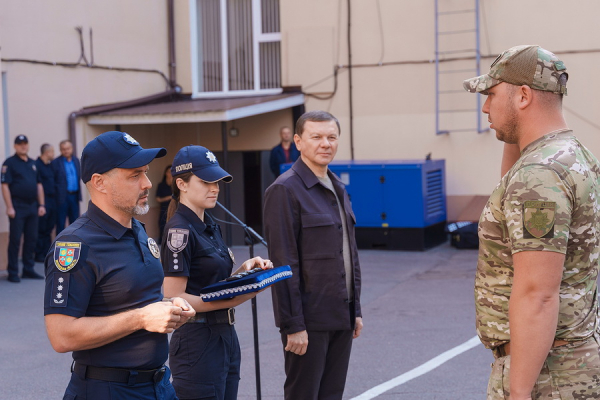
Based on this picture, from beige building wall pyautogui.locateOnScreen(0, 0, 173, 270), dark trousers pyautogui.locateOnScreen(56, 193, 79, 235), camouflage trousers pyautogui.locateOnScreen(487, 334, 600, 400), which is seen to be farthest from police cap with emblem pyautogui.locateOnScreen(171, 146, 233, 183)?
dark trousers pyautogui.locateOnScreen(56, 193, 79, 235)

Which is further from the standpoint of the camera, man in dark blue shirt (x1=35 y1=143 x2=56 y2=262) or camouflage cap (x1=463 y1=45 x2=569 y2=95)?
man in dark blue shirt (x1=35 y1=143 x2=56 y2=262)

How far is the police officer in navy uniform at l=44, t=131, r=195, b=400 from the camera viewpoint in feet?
9.51

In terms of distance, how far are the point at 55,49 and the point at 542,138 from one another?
13.2m

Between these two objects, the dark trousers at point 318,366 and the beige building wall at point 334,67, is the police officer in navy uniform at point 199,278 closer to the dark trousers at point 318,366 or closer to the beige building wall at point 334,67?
the dark trousers at point 318,366

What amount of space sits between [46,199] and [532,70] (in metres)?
11.8

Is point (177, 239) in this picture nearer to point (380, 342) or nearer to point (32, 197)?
point (380, 342)

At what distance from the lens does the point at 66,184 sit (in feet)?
44.1

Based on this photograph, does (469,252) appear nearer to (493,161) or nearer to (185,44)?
(493,161)

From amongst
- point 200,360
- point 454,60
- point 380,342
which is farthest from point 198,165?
point 454,60

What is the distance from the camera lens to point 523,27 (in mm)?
14906

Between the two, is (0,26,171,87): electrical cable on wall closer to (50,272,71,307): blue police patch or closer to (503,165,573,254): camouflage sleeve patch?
(50,272,71,307): blue police patch

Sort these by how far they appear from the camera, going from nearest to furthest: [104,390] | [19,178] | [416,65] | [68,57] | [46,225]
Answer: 1. [104,390]
2. [19,178]
3. [46,225]
4. [68,57]
5. [416,65]

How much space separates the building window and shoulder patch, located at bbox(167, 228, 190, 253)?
13.2 metres

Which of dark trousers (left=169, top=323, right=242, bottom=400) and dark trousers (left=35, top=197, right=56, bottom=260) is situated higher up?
dark trousers (left=169, top=323, right=242, bottom=400)
